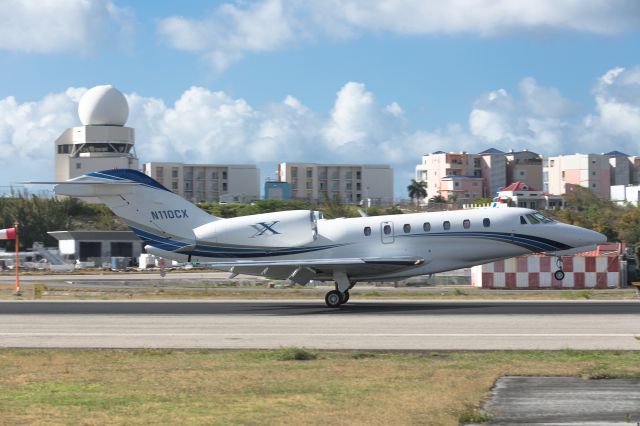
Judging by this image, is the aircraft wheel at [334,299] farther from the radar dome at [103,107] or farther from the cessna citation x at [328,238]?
the radar dome at [103,107]

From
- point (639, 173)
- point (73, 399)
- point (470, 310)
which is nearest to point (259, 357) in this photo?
point (73, 399)

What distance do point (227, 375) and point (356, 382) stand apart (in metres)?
2.44

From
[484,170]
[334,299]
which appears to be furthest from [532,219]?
[484,170]

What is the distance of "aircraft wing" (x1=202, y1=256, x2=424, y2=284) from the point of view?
1217 inches

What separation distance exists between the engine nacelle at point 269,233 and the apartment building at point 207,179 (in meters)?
108

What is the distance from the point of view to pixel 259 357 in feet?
62.0

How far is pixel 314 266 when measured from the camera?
102 ft

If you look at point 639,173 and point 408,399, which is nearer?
point 408,399

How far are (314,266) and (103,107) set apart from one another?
9086 cm

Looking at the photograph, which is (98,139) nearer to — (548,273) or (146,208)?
(548,273)

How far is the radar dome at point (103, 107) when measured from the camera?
114938 millimetres

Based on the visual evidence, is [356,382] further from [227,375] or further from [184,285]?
[184,285]

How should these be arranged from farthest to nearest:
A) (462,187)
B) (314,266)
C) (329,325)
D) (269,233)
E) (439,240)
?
(462,187) → (269,233) → (439,240) → (314,266) → (329,325)

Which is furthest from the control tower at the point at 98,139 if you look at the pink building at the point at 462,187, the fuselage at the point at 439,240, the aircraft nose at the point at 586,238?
the aircraft nose at the point at 586,238
